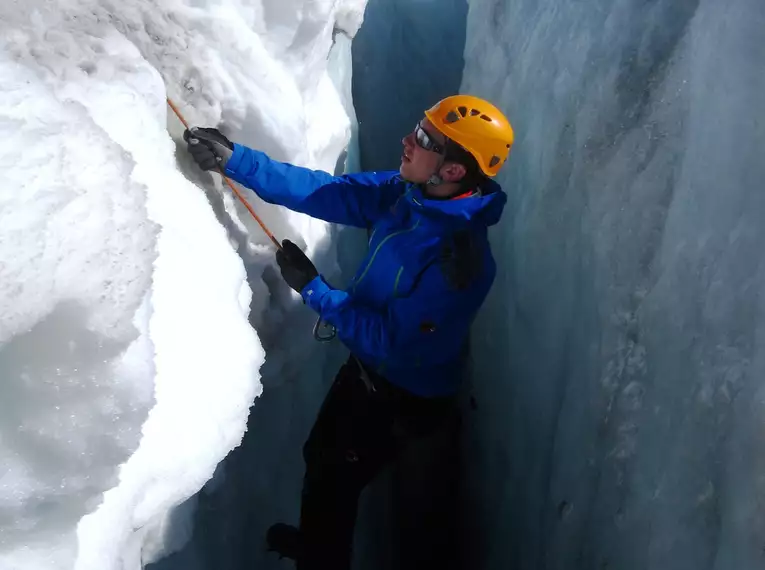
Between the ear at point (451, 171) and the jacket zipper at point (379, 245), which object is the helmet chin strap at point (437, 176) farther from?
the jacket zipper at point (379, 245)

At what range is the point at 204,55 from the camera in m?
1.56

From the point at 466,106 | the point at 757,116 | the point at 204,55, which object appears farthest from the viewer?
the point at 466,106

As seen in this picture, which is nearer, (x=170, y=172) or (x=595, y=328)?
(x=170, y=172)

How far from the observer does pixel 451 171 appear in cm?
167

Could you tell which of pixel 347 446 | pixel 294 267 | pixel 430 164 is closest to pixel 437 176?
pixel 430 164

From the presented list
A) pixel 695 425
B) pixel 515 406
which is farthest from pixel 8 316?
pixel 515 406

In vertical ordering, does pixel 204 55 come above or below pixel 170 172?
above

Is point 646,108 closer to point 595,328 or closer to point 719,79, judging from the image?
point 719,79

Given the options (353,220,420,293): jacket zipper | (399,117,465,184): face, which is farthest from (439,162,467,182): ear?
(353,220,420,293): jacket zipper

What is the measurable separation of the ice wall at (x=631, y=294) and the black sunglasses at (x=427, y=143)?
0.48m

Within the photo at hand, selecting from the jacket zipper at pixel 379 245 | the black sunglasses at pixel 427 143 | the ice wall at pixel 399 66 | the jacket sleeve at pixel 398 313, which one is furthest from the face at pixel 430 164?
the ice wall at pixel 399 66

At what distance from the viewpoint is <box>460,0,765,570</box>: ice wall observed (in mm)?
1245

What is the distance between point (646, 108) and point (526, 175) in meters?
0.74

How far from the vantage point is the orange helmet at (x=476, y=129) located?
1673 mm
